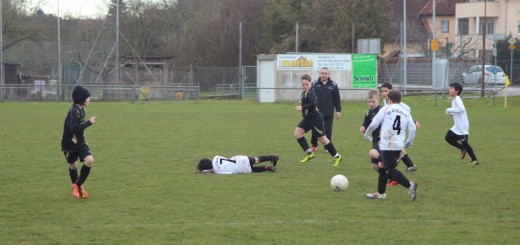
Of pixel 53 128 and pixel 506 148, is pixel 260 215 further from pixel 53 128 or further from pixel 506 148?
pixel 53 128

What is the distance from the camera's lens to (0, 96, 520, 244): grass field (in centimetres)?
799

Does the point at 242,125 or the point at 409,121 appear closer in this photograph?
the point at 409,121

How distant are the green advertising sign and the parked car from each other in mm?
7528

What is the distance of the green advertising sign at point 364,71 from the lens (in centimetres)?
4291

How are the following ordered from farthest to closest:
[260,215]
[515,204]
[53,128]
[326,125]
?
[53,128] → [326,125] → [515,204] → [260,215]

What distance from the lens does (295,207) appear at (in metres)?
9.58

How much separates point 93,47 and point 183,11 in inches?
848

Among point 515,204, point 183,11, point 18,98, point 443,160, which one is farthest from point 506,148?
point 183,11

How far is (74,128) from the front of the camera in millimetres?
10133

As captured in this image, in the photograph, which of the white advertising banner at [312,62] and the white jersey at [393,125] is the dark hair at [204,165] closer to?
the white jersey at [393,125]

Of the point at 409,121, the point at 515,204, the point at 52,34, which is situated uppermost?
A: the point at 52,34

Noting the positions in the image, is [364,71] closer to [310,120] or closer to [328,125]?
[328,125]

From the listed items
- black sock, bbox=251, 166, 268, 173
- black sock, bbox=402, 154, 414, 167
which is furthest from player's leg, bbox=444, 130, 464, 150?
black sock, bbox=251, 166, 268, 173

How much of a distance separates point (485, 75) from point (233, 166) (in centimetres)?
3742
